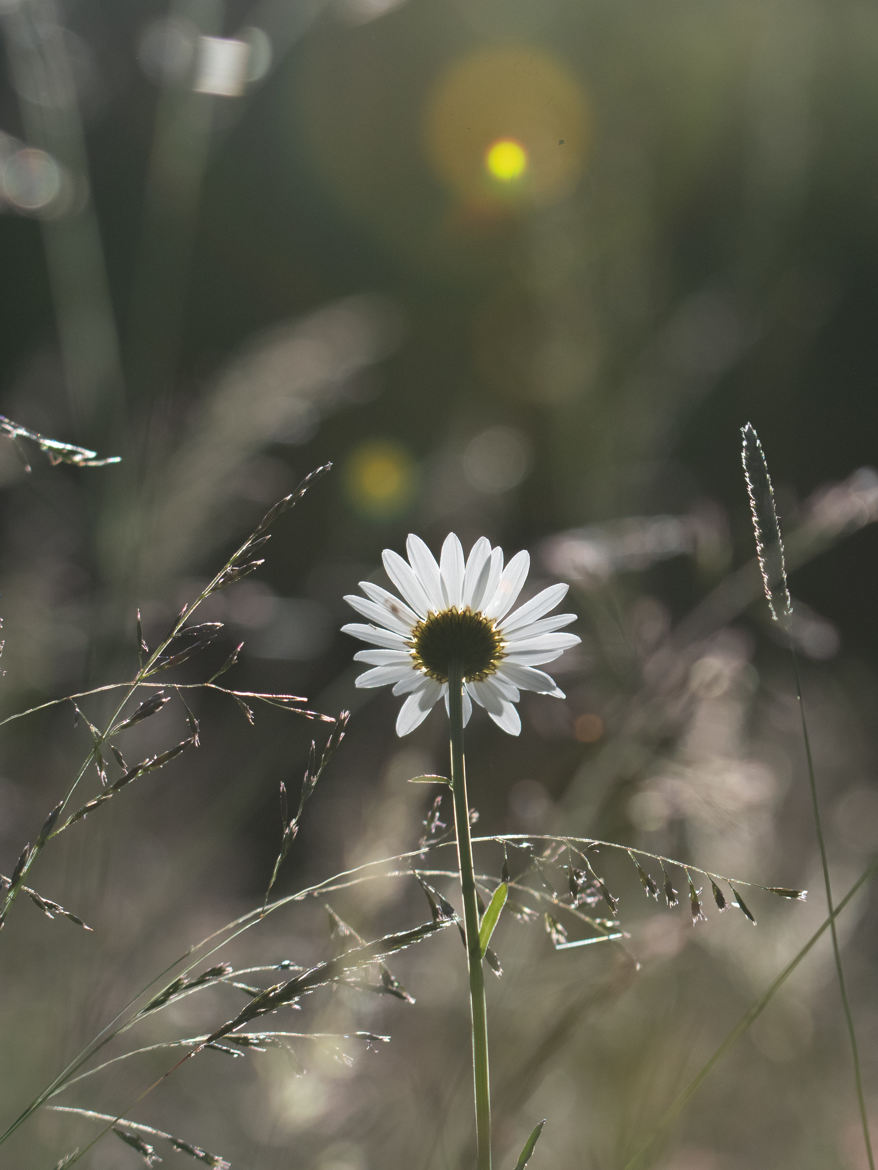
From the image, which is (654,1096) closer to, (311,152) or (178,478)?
(178,478)

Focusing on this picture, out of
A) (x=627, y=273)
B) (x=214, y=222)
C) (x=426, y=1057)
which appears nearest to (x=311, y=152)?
(x=214, y=222)

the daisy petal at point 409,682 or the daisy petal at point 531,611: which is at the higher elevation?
the daisy petal at point 531,611

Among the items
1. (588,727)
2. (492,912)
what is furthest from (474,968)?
(588,727)

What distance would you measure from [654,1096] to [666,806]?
1.48 ft

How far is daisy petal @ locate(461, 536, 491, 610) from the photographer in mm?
677

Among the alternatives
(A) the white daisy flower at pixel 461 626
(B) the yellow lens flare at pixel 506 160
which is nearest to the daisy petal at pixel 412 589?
(A) the white daisy flower at pixel 461 626

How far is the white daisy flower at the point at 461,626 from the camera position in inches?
26.2

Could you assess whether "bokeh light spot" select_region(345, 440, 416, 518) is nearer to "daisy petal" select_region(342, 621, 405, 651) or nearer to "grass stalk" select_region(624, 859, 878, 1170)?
"daisy petal" select_region(342, 621, 405, 651)

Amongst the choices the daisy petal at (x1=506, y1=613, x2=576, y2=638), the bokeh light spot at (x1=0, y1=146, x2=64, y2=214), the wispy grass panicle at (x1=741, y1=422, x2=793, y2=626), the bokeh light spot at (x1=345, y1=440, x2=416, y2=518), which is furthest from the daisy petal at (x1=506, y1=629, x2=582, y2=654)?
the bokeh light spot at (x1=345, y1=440, x2=416, y2=518)

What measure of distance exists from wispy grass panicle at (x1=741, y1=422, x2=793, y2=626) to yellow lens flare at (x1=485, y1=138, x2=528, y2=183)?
1.65m

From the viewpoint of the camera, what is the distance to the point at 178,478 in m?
1.40

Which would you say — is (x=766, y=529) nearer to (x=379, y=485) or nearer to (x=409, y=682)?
(x=409, y=682)

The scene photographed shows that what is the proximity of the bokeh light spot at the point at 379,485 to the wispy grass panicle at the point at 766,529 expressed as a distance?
158 cm

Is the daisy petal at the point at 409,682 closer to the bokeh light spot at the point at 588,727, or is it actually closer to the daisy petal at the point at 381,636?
the daisy petal at the point at 381,636
